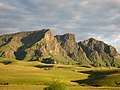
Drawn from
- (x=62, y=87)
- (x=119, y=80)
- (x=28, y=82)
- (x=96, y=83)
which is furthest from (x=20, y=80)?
(x=62, y=87)

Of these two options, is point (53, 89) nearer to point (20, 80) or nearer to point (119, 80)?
point (20, 80)

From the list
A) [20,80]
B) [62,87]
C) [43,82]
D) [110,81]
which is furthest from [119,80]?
[62,87]

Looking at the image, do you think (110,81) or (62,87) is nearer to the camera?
(62,87)

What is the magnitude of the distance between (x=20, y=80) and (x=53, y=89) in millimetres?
81036

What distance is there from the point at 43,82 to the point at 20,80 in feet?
37.9

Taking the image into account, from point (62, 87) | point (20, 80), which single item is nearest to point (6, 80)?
point (20, 80)

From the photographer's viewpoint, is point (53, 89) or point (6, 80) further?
point (6, 80)

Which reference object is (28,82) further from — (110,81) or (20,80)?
(110,81)

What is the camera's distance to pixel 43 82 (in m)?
141

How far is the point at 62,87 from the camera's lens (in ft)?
210

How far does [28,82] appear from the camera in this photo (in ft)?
450

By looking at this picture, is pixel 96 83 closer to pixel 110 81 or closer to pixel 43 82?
pixel 110 81

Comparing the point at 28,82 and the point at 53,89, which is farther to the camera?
the point at 28,82

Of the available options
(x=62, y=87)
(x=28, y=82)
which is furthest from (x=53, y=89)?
(x=28, y=82)
